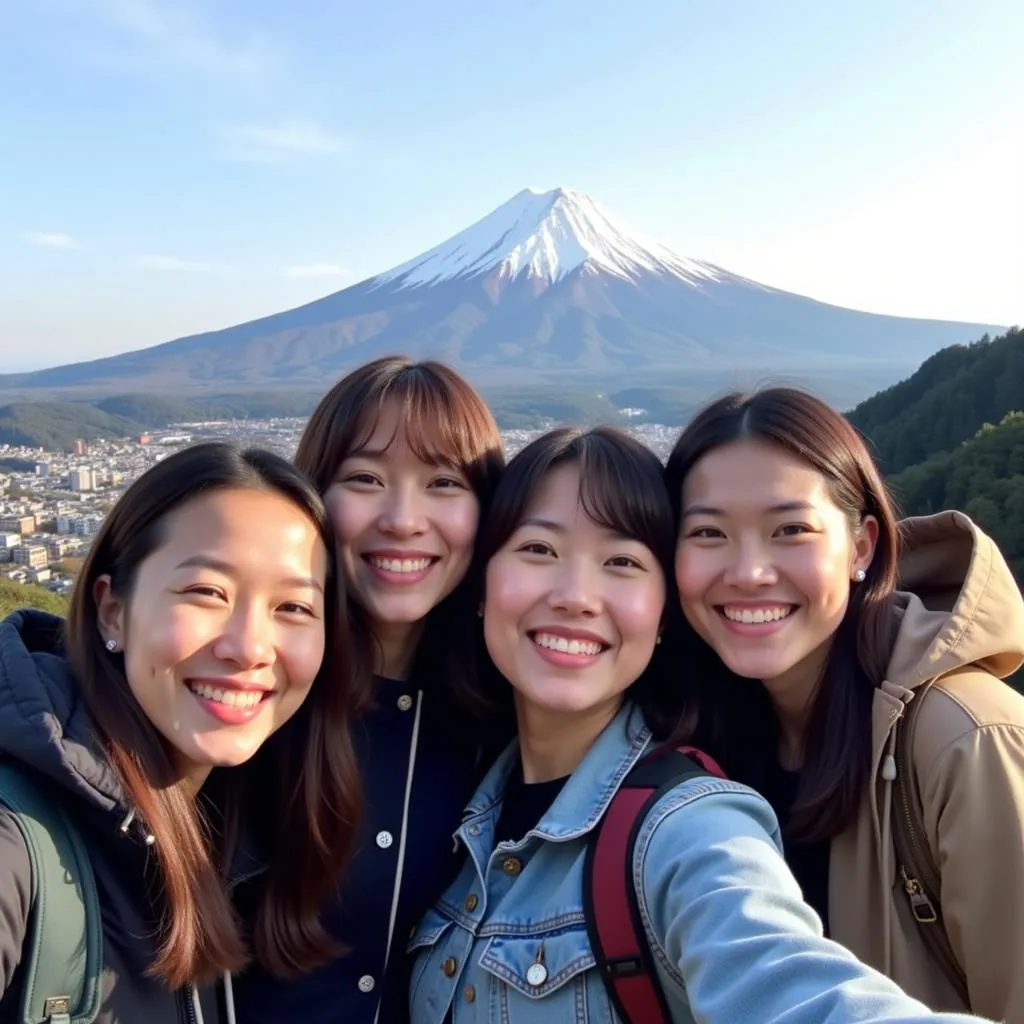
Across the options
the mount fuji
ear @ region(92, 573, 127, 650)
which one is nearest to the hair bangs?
ear @ region(92, 573, 127, 650)

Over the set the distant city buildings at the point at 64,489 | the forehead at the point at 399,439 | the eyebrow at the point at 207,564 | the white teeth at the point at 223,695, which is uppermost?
the forehead at the point at 399,439

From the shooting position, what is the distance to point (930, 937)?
1.77 metres

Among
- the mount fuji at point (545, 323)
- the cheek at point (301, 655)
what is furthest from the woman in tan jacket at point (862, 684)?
the mount fuji at point (545, 323)

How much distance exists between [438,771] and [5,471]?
45.5 meters

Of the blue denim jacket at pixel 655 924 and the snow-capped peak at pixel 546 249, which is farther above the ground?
the snow-capped peak at pixel 546 249

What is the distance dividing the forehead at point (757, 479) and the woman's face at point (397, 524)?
581mm

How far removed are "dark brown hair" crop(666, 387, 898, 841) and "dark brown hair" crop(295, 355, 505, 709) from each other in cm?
49

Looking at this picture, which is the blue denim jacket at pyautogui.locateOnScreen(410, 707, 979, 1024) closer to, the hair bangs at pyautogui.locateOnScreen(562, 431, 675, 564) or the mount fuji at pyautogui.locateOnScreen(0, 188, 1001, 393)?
the hair bangs at pyautogui.locateOnScreen(562, 431, 675, 564)

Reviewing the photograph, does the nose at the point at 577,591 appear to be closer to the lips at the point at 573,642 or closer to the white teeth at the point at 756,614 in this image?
the lips at the point at 573,642

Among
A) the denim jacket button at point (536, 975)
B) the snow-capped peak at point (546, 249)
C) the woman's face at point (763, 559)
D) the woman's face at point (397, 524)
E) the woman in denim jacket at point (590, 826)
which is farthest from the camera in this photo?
the snow-capped peak at point (546, 249)

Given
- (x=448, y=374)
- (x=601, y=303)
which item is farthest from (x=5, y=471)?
(x=601, y=303)

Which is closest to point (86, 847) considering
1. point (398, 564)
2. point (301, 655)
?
point (301, 655)

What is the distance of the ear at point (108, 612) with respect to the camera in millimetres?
1648

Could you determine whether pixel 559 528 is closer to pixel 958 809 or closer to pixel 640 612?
pixel 640 612
